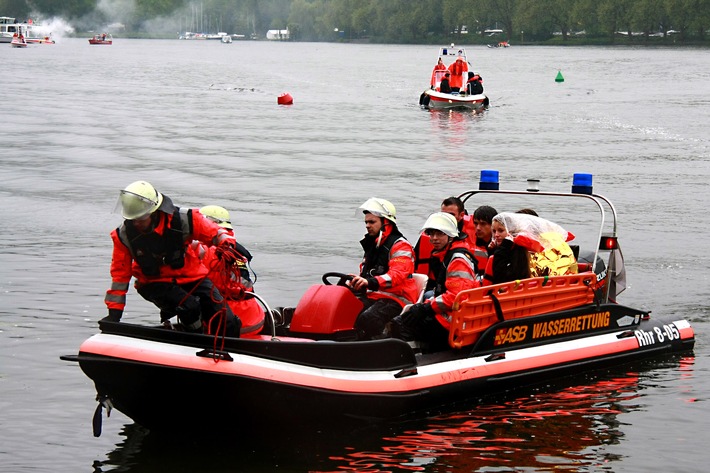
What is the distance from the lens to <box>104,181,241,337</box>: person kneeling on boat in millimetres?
7516

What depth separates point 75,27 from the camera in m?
192

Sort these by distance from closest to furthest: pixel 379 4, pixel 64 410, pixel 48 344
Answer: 1. pixel 64 410
2. pixel 48 344
3. pixel 379 4

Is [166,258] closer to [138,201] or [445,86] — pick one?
[138,201]

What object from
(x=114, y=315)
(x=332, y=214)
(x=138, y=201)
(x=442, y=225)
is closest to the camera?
(x=138, y=201)

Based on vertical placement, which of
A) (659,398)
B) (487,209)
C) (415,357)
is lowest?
(659,398)

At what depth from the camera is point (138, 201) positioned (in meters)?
7.41

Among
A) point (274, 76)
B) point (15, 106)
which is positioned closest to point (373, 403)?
point (15, 106)

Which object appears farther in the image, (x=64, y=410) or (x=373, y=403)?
(x=64, y=410)

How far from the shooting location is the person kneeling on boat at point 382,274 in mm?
8898

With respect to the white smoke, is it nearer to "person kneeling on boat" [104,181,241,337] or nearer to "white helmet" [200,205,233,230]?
"white helmet" [200,205,233,230]

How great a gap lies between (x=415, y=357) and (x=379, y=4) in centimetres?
13797

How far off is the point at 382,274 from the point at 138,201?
2.37 metres

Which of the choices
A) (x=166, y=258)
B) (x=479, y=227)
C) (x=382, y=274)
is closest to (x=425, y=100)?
(x=479, y=227)

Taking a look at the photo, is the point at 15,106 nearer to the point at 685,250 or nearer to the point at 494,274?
the point at 685,250
